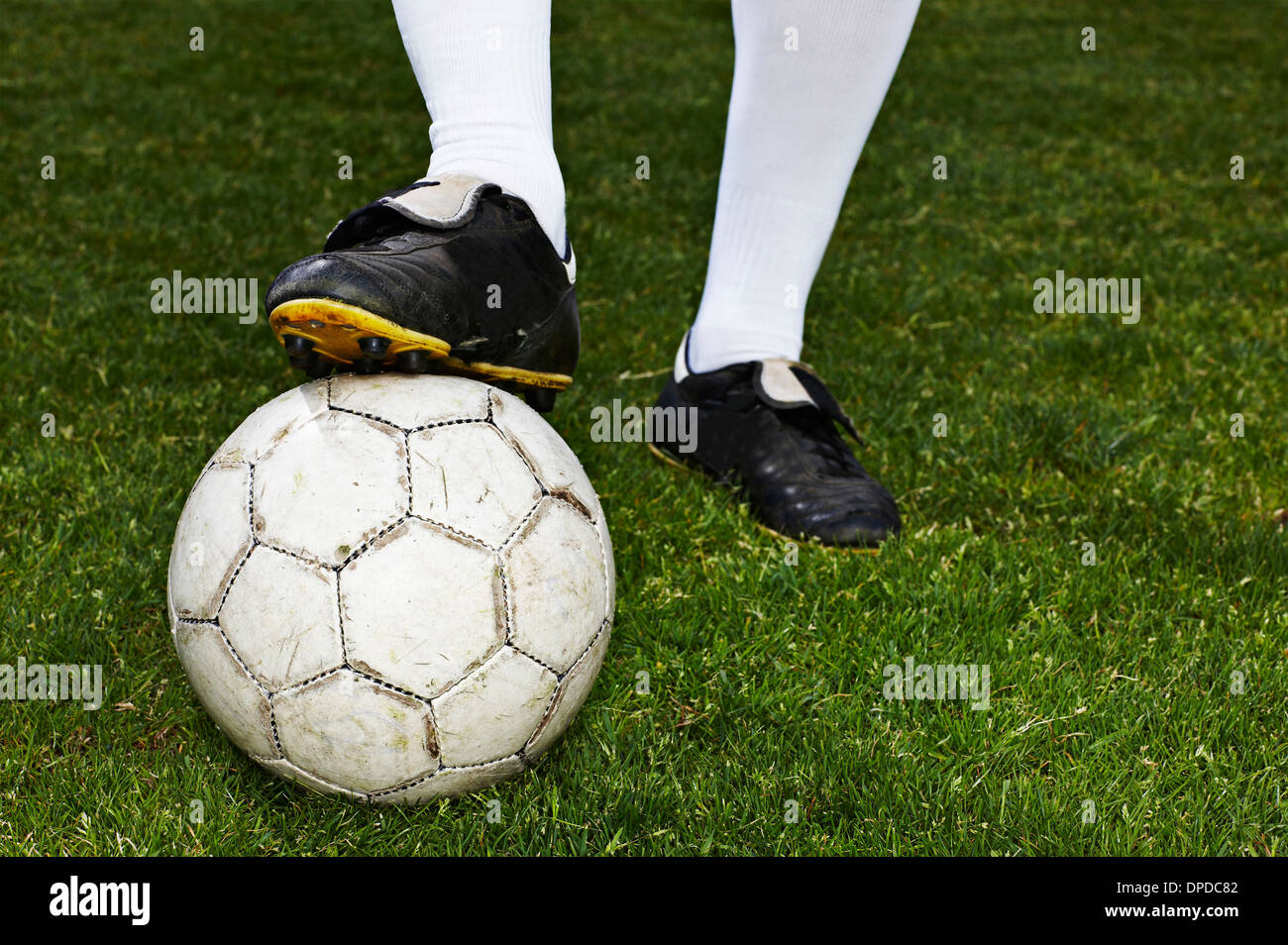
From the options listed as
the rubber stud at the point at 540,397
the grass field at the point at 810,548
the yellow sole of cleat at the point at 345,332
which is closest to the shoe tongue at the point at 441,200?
the yellow sole of cleat at the point at 345,332

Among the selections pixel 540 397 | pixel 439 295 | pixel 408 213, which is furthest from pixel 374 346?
pixel 540 397

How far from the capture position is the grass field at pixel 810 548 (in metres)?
1.97

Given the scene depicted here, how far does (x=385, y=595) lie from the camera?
6.09 ft

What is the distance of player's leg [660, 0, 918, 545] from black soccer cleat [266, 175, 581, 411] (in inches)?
28.1

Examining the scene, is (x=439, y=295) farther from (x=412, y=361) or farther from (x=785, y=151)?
(x=785, y=151)

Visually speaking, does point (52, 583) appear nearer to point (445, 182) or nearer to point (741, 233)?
point (445, 182)

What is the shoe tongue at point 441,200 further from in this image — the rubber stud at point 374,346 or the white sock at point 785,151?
the white sock at point 785,151

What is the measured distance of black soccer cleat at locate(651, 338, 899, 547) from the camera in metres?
2.88

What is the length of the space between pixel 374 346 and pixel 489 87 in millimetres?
714

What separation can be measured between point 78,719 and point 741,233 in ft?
6.58

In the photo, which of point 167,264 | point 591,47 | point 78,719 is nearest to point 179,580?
point 78,719

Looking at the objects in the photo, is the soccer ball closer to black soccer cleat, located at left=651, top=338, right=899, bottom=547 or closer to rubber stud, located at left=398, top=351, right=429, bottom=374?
→ rubber stud, located at left=398, top=351, right=429, bottom=374

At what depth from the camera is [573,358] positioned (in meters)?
2.56

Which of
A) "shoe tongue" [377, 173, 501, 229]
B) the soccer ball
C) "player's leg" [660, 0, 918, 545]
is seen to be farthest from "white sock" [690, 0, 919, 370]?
the soccer ball
